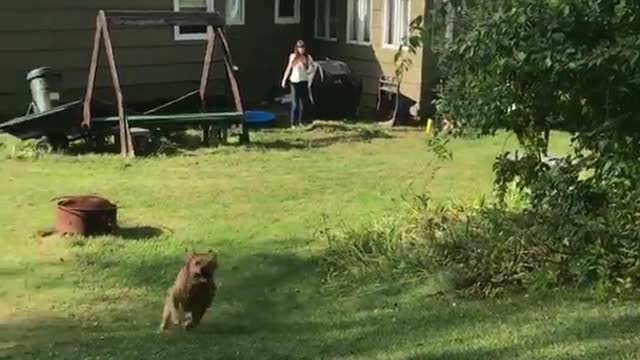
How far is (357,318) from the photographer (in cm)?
702

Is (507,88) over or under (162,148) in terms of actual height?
over

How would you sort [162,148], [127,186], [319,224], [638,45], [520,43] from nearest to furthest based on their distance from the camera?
[638,45] < [520,43] < [319,224] < [127,186] < [162,148]

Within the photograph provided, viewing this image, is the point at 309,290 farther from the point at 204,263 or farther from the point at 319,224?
the point at 319,224

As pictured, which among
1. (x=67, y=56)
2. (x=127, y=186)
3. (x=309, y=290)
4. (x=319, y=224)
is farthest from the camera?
(x=67, y=56)

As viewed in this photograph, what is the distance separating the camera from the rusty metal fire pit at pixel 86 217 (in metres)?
9.90

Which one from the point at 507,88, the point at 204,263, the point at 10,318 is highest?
the point at 507,88

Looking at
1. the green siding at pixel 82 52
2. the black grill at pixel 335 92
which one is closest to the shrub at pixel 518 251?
the green siding at pixel 82 52

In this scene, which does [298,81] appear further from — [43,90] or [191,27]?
[43,90]

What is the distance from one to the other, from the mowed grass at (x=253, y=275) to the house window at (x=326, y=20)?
260 inches

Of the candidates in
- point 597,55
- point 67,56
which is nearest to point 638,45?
point 597,55

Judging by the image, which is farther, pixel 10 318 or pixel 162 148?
pixel 162 148

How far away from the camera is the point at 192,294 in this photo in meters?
6.80

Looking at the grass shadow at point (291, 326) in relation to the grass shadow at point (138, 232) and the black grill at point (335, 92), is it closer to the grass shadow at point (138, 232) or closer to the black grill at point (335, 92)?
the grass shadow at point (138, 232)

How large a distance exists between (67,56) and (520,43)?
12609mm
